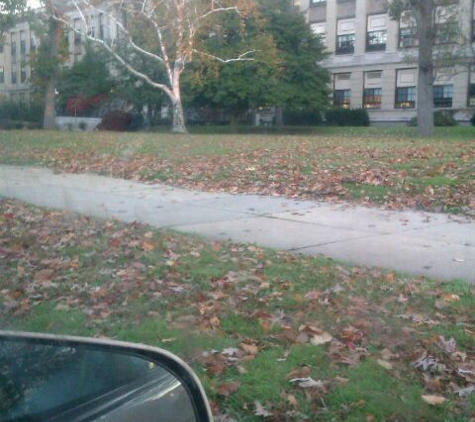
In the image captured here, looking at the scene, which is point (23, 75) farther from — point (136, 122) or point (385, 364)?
point (385, 364)

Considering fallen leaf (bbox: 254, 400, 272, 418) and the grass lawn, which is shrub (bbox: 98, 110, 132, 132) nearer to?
the grass lawn

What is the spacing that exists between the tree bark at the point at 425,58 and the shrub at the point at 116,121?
22359 mm

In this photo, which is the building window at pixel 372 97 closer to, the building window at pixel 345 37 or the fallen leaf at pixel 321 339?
the building window at pixel 345 37

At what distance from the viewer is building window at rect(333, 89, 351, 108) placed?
51.2 m

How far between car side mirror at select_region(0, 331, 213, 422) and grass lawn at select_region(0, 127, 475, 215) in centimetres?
970

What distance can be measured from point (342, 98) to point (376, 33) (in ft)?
16.0

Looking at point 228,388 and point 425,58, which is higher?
point 425,58

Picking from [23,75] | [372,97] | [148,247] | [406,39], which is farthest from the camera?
[372,97]

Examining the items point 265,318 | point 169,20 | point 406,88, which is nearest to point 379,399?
point 265,318

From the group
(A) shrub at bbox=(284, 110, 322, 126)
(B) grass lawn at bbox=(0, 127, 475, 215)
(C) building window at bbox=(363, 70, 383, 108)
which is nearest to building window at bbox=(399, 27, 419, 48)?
(C) building window at bbox=(363, 70, 383, 108)

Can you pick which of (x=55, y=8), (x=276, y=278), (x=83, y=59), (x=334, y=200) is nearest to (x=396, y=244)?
(x=276, y=278)

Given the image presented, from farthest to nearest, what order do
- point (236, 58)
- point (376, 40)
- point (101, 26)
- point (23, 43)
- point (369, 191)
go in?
point (376, 40)
point (101, 26)
point (236, 58)
point (23, 43)
point (369, 191)

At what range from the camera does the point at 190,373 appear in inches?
98.6

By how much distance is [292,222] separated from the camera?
11180 mm
